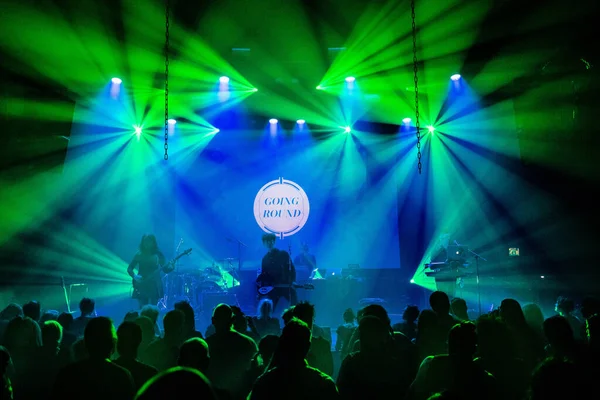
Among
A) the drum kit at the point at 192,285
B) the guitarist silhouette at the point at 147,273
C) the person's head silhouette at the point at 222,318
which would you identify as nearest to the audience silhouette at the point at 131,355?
the person's head silhouette at the point at 222,318

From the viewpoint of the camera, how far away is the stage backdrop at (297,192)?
14.6m

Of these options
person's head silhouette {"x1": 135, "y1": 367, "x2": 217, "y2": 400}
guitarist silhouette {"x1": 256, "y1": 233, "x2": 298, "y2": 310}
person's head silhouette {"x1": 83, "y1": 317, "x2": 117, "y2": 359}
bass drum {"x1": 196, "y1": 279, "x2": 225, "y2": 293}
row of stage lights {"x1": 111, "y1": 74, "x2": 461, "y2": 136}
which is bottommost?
bass drum {"x1": 196, "y1": 279, "x2": 225, "y2": 293}

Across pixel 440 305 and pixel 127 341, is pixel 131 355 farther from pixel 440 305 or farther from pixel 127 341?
pixel 440 305

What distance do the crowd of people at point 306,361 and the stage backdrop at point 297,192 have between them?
9781mm

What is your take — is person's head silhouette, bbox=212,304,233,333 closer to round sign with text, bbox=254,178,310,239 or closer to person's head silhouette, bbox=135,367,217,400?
person's head silhouette, bbox=135,367,217,400

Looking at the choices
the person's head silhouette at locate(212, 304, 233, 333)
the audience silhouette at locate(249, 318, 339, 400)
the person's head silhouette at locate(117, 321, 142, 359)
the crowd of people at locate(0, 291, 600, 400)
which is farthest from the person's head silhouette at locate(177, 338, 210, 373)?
the person's head silhouette at locate(212, 304, 233, 333)

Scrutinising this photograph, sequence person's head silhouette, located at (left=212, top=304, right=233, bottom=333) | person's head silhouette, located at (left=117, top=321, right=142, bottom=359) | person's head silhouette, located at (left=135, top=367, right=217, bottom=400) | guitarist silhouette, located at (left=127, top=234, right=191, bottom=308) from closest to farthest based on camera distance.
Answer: person's head silhouette, located at (left=135, top=367, right=217, bottom=400) < person's head silhouette, located at (left=117, top=321, right=142, bottom=359) < person's head silhouette, located at (left=212, top=304, right=233, bottom=333) < guitarist silhouette, located at (left=127, top=234, right=191, bottom=308)

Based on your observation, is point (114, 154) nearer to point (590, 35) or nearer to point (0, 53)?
point (0, 53)

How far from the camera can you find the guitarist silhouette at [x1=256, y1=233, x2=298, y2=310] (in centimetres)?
885

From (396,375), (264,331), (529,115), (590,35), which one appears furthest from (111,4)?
(529,115)

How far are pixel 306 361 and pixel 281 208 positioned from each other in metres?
11.7

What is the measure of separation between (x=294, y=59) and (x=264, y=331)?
602 centimetres

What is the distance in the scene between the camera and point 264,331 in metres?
6.09

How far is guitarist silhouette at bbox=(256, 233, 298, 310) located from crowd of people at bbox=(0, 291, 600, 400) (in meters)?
4.06
